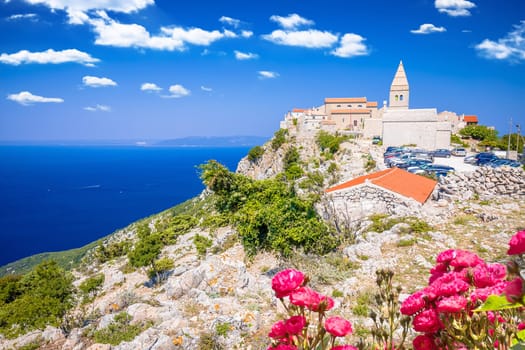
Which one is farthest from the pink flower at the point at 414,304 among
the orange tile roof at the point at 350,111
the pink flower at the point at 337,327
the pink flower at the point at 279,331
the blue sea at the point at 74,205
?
the orange tile roof at the point at 350,111

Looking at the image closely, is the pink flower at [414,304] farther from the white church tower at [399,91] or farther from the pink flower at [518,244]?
the white church tower at [399,91]

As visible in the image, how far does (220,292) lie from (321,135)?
45354mm

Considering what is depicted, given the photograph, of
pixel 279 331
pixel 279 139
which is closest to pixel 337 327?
pixel 279 331

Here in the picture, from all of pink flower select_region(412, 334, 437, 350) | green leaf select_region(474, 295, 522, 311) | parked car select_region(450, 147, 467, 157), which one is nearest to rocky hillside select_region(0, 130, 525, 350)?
pink flower select_region(412, 334, 437, 350)

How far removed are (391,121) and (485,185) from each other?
90.5 ft

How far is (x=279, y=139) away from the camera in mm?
57594

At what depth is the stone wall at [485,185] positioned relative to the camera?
631 inches

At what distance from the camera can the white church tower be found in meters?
59.7

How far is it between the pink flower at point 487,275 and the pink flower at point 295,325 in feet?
4.27

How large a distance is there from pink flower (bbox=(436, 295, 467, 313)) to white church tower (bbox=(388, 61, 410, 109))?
2526 inches

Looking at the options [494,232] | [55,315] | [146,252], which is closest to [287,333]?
[55,315]

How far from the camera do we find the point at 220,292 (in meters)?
10.2

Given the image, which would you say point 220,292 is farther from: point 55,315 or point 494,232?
point 494,232

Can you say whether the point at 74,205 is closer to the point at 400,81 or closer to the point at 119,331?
the point at 400,81
